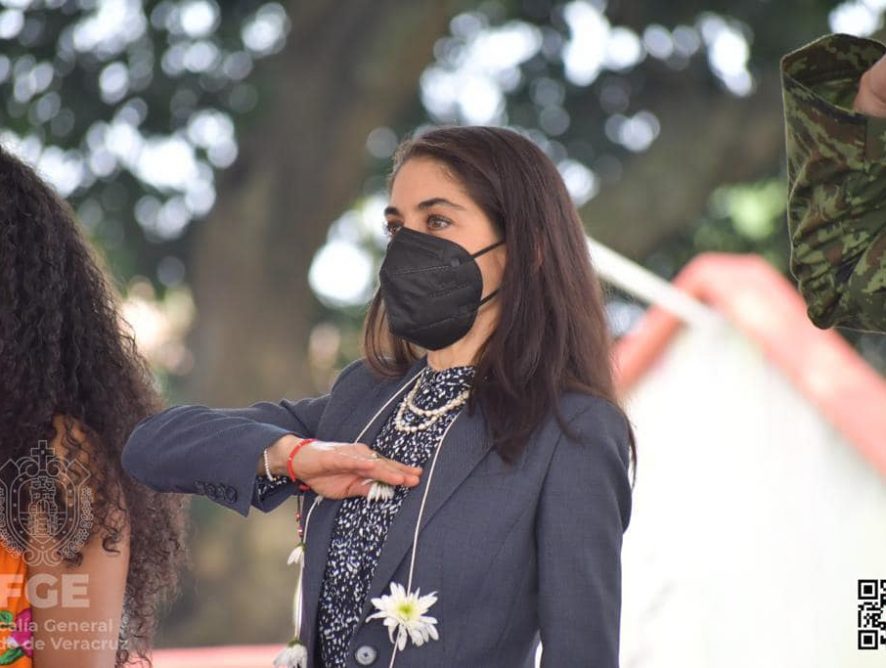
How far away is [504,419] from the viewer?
7.93 feet

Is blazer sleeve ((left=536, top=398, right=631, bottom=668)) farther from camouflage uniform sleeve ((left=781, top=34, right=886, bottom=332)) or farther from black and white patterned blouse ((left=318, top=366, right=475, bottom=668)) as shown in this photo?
camouflage uniform sleeve ((left=781, top=34, right=886, bottom=332))

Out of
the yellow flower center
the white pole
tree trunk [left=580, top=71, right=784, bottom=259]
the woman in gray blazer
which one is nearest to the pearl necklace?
the woman in gray blazer

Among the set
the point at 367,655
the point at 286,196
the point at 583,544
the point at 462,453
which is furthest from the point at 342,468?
the point at 286,196

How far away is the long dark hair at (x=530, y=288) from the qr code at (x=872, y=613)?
122 cm

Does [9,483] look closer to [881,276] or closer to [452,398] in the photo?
[452,398]

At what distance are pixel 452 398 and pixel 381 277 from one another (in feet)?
0.78

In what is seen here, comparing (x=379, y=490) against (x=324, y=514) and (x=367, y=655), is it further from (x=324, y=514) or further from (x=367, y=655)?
(x=367, y=655)

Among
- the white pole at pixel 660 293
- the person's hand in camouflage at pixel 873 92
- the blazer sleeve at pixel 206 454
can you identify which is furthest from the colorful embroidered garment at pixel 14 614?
the white pole at pixel 660 293

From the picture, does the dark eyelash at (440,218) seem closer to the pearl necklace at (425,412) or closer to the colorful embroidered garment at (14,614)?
the pearl necklace at (425,412)

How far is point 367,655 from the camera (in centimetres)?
233

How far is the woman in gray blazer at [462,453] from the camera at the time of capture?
231 centimetres

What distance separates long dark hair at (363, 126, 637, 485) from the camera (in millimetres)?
2449

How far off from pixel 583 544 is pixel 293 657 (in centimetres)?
50

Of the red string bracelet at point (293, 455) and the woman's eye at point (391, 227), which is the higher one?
the woman's eye at point (391, 227)
